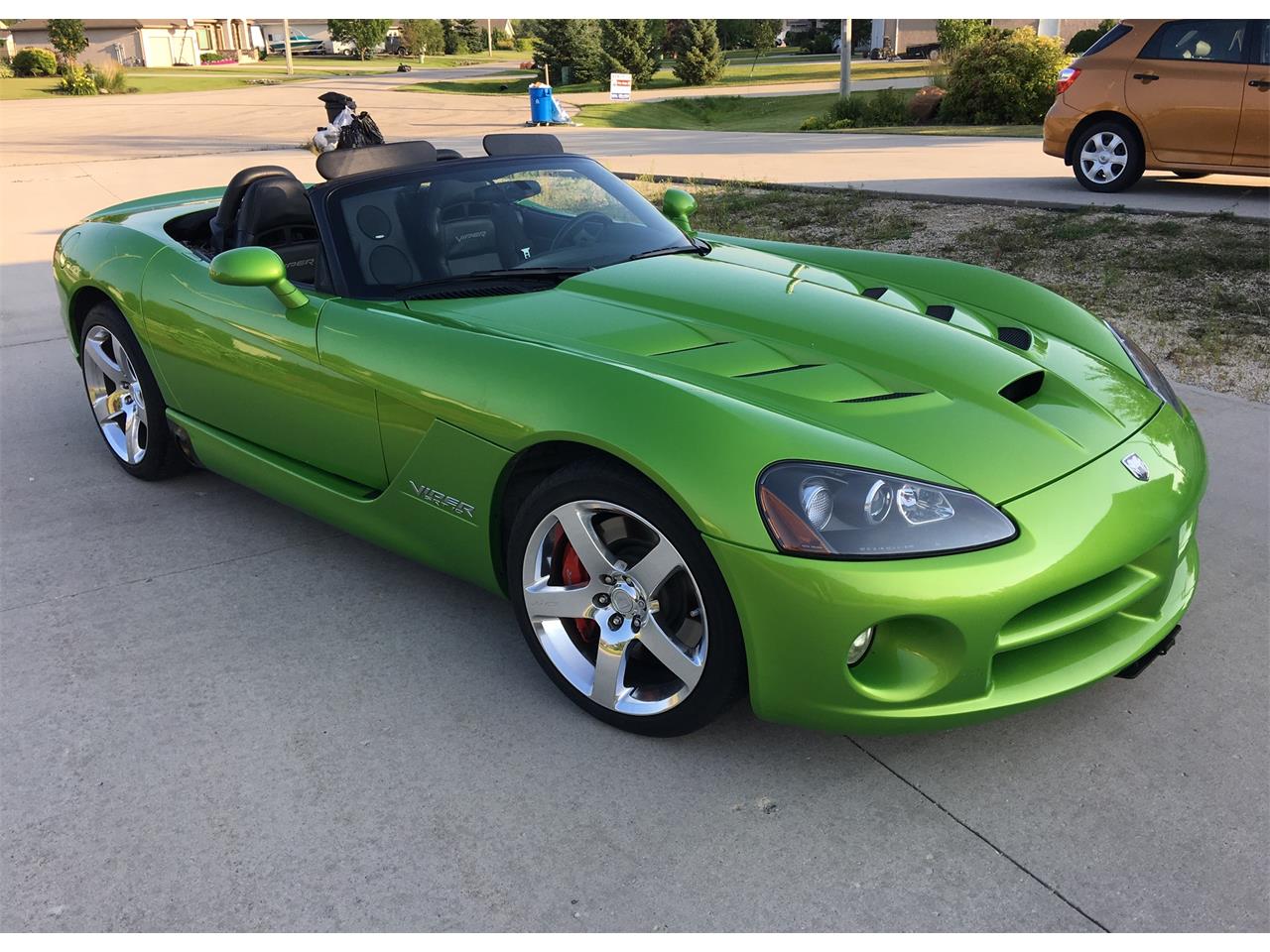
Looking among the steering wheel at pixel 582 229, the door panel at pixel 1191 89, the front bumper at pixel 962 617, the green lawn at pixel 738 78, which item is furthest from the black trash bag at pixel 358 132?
the green lawn at pixel 738 78

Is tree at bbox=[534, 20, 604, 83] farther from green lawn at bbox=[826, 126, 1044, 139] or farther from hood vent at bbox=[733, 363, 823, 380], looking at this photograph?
hood vent at bbox=[733, 363, 823, 380]

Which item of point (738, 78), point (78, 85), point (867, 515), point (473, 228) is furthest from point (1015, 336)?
point (78, 85)

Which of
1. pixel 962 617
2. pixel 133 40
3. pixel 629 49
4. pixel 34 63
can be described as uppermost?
pixel 133 40

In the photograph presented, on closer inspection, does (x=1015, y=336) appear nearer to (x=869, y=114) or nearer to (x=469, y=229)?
(x=469, y=229)

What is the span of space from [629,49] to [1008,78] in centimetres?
2494

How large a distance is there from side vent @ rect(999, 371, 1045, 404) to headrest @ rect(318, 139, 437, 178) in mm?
2046

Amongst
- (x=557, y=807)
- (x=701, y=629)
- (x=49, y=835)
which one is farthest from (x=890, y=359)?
(x=49, y=835)

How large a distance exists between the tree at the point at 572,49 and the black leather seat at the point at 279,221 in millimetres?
39275

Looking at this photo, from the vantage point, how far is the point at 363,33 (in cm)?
7344

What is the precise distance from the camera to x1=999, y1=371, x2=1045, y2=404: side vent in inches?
111

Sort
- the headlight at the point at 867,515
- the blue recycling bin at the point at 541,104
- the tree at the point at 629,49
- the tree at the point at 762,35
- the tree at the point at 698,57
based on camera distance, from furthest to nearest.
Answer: the tree at the point at 762,35
the tree at the point at 629,49
the tree at the point at 698,57
the blue recycling bin at the point at 541,104
the headlight at the point at 867,515

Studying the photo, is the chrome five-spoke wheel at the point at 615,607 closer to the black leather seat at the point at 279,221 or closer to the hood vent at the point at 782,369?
the hood vent at the point at 782,369

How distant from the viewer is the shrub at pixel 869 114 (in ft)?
66.4

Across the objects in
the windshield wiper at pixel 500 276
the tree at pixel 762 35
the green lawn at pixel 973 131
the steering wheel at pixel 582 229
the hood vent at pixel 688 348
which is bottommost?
the green lawn at pixel 973 131
